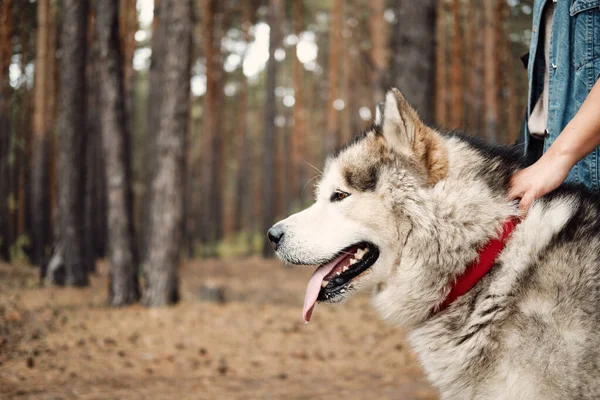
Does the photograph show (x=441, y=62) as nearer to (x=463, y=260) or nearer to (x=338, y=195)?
(x=338, y=195)

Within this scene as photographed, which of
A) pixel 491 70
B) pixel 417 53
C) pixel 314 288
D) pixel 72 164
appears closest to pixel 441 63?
pixel 491 70

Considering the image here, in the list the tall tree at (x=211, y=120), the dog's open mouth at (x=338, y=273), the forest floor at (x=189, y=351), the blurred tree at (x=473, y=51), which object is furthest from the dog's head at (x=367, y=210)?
the tall tree at (x=211, y=120)

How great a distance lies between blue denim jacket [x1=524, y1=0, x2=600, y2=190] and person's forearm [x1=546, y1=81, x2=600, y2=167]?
1.12ft

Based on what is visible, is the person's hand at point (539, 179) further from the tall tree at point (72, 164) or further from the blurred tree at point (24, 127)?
the tall tree at point (72, 164)

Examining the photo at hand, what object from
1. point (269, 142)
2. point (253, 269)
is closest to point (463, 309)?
point (253, 269)

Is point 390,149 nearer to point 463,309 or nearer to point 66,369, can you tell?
point 463,309

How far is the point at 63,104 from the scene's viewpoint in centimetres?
1012

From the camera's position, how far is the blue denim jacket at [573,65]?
102 inches

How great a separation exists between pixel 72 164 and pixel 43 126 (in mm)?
2067

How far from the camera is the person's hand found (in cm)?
239

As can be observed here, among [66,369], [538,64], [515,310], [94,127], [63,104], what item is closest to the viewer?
[515,310]

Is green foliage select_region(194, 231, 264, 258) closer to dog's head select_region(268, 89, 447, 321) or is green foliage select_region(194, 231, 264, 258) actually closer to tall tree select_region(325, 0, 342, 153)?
tall tree select_region(325, 0, 342, 153)

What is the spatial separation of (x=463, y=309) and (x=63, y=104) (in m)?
9.55

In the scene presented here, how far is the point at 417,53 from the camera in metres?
7.68
